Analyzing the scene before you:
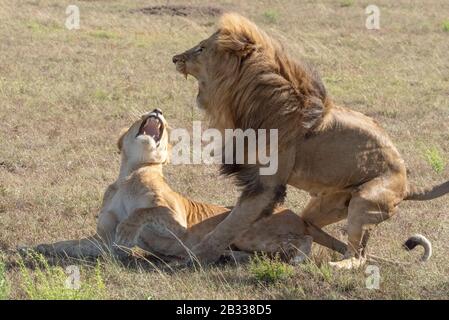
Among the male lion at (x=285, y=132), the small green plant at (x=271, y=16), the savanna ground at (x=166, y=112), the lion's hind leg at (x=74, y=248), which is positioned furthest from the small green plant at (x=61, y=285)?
the small green plant at (x=271, y=16)

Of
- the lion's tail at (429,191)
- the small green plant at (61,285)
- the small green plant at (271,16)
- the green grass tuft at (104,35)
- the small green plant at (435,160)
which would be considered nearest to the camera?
the small green plant at (61,285)

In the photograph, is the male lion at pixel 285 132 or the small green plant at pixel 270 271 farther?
the male lion at pixel 285 132

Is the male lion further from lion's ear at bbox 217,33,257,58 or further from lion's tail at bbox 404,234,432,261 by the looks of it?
lion's tail at bbox 404,234,432,261

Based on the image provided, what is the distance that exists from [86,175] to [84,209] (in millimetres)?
1125

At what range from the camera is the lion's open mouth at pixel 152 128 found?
6520 mm

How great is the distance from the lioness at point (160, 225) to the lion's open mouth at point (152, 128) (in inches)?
4.9

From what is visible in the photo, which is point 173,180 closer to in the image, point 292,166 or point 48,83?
point 292,166

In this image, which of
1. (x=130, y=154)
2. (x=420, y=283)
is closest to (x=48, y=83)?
(x=130, y=154)

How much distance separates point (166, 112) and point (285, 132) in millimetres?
5447

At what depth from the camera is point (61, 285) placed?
512cm

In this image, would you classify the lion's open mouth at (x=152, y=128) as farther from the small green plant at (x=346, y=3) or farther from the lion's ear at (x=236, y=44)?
the small green plant at (x=346, y=3)

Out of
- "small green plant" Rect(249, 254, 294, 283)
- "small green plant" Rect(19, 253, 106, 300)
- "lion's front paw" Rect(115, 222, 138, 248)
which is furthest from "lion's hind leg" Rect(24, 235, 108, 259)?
"small green plant" Rect(249, 254, 294, 283)

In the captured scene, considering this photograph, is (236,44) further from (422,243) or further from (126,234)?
(422,243)

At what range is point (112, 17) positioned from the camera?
18.7 m
